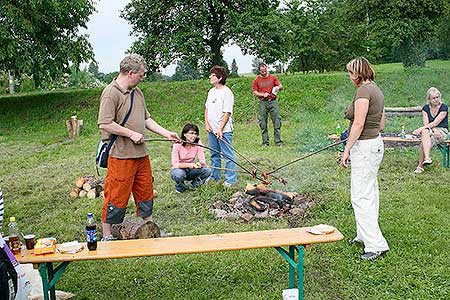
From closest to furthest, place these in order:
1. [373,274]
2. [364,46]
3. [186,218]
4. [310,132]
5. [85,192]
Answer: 1. [373,274]
2. [186,218]
3. [85,192]
4. [310,132]
5. [364,46]

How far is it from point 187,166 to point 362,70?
2.94 metres

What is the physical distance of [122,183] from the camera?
437 cm

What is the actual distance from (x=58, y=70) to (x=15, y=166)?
6.25 metres

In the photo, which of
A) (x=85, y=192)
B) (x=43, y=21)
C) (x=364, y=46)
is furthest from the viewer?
(x=364, y=46)

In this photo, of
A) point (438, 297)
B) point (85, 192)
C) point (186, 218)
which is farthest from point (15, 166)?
point (438, 297)

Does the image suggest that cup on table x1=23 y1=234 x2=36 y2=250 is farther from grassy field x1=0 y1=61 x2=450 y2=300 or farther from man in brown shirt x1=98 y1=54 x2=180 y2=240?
man in brown shirt x1=98 y1=54 x2=180 y2=240

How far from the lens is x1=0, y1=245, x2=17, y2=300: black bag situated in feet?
8.42

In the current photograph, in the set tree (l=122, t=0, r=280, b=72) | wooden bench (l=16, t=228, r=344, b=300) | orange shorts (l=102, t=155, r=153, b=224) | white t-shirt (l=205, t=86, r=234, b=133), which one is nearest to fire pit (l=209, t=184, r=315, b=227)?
white t-shirt (l=205, t=86, r=234, b=133)

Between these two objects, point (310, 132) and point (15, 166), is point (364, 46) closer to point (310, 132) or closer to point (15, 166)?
point (310, 132)

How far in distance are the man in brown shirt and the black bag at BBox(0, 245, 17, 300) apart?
5.60 feet

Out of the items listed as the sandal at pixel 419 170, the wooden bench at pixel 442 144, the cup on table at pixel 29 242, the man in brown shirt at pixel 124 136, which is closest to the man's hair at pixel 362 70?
the man in brown shirt at pixel 124 136

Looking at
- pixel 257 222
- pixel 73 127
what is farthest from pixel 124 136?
pixel 73 127

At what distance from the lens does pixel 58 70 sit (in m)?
15.0

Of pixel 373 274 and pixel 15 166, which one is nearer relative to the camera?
pixel 373 274
